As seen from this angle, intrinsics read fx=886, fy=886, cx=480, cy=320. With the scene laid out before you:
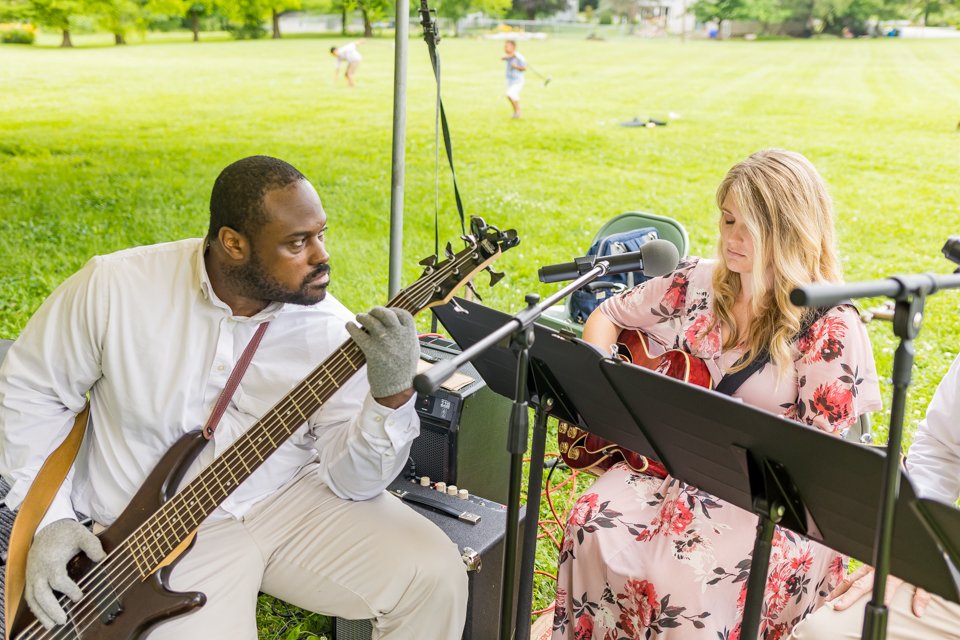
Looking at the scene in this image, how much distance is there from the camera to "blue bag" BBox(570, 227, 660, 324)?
3939 mm

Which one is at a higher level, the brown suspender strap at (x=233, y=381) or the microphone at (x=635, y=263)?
the microphone at (x=635, y=263)

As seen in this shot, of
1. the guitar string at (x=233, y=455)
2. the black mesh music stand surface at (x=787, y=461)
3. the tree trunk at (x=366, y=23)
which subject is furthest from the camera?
the tree trunk at (x=366, y=23)

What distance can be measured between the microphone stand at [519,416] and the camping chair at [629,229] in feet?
5.79

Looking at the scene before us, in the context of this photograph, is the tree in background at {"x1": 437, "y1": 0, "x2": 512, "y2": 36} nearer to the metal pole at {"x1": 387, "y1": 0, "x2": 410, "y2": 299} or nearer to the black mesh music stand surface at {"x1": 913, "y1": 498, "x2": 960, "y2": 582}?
the metal pole at {"x1": 387, "y1": 0, "x2": 410, "y2": 299}

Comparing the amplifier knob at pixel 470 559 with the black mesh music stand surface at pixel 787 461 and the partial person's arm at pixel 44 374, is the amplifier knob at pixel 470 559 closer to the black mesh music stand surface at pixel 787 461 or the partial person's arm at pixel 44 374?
the black mesh music stand surface at pixel 787 461

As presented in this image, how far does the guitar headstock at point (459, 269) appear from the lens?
2199mm

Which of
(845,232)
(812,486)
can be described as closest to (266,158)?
(812,486)

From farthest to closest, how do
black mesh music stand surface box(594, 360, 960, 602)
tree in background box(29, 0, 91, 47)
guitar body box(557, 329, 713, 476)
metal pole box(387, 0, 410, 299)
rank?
tree in background box(29, 0, 91, 47) < metal pole box(387, 0, 410, 299) < guitar body box(557, 329, 713, 476) < black mesh music stand surface box(594, 360, 960, 602)

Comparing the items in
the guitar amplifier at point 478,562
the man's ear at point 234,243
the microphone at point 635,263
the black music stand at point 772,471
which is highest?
the microphone at point 635,263

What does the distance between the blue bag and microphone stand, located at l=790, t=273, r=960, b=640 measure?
97.7 inches

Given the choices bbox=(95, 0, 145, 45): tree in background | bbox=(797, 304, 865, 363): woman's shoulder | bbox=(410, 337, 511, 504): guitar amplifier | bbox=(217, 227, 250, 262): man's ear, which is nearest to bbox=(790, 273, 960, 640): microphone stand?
bbox=(797, 304, 865, 363): woman's shoulder

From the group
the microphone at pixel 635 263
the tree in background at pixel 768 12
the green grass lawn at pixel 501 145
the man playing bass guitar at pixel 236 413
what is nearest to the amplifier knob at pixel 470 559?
the man playing bass guitar at pixel 236 413

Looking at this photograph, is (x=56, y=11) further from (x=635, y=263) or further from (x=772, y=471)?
(x=772, y=471)

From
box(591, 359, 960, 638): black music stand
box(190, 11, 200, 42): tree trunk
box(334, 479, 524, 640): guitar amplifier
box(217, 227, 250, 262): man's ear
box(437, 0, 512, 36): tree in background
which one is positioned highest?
box(437, 0, 512, 36): tree in background
